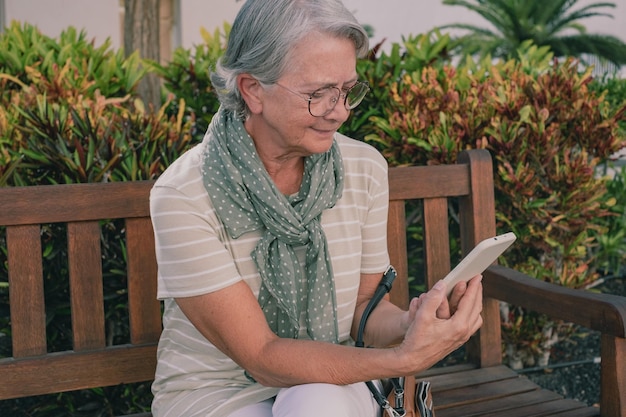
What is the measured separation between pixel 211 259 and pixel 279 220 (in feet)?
0.65

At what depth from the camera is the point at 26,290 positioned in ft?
8.01

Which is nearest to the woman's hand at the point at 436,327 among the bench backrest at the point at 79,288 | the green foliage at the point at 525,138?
the bench backrest at the point at 79,288

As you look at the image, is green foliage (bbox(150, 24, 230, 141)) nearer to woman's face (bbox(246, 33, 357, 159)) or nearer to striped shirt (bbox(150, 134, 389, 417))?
striped shirt (bbox(150, 134, 389, 417))

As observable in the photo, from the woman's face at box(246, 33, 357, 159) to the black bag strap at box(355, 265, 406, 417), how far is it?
45cm

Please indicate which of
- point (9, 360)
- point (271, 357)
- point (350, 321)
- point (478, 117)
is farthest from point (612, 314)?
point (9, 360)

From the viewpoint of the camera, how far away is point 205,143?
7.55ft

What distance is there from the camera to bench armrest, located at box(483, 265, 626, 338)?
2336 millimetres

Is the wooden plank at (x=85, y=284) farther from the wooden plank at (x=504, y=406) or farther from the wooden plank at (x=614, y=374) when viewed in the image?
the wooden plank at (x=614, y=374)

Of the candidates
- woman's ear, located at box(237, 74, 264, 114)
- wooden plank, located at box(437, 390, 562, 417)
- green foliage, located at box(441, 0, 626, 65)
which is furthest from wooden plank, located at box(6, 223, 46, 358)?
green foliage, located at box(441, 0, 626, 65)

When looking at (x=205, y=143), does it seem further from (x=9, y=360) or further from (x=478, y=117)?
(x=478, y=117)

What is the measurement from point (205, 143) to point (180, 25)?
14.5 meters

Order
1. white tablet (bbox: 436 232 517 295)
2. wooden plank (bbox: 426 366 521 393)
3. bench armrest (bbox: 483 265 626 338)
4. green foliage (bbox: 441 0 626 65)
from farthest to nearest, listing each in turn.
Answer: green foliage (bbox: 441 0 626 65), wooden plank (bbox: 426 366 521 393), bench armrest (bbox: 483 265 626 338), white tablet (bbox: 436 232 517 295)

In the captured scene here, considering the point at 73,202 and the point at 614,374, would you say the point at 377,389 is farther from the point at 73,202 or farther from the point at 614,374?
the point at 73,202

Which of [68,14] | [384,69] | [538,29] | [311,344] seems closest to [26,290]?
[311,344]
